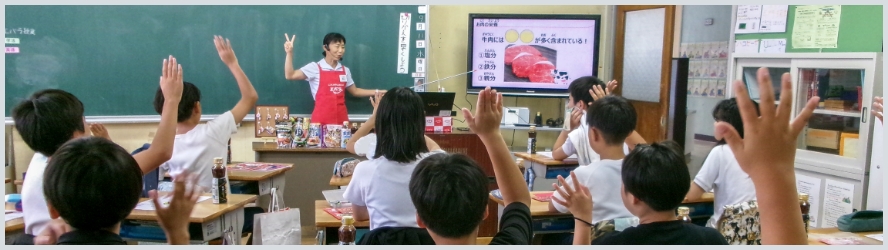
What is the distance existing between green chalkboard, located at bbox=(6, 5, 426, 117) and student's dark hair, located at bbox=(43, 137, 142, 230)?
4.05m

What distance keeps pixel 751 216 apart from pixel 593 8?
12.5ft

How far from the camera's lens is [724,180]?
2859mm

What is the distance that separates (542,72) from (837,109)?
7.62ft

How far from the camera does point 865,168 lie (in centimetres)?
384

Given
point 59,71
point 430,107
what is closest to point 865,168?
point 430,107

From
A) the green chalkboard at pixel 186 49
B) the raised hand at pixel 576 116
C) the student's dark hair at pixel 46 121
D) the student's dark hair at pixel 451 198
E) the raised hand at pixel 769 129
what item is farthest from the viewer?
the green chalkboard at pixel 186 49

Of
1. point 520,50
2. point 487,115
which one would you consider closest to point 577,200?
point 487,115

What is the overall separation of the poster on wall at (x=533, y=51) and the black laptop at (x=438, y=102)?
1.06 meters

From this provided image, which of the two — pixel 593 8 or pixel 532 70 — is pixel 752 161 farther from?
pixel 593 8

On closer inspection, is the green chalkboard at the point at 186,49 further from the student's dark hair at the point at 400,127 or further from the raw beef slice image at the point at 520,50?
the student's dark hair at the point at 400,127

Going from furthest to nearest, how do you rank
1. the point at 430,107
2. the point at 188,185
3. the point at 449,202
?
the point at 430,107 → the point at 449,202 → the point at 188,185

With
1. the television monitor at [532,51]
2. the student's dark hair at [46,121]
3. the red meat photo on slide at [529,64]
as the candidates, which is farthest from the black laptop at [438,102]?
the student's dark hair at [46,121]

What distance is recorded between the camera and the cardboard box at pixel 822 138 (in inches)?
163

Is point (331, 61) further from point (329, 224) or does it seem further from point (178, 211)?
point (178, 211)
